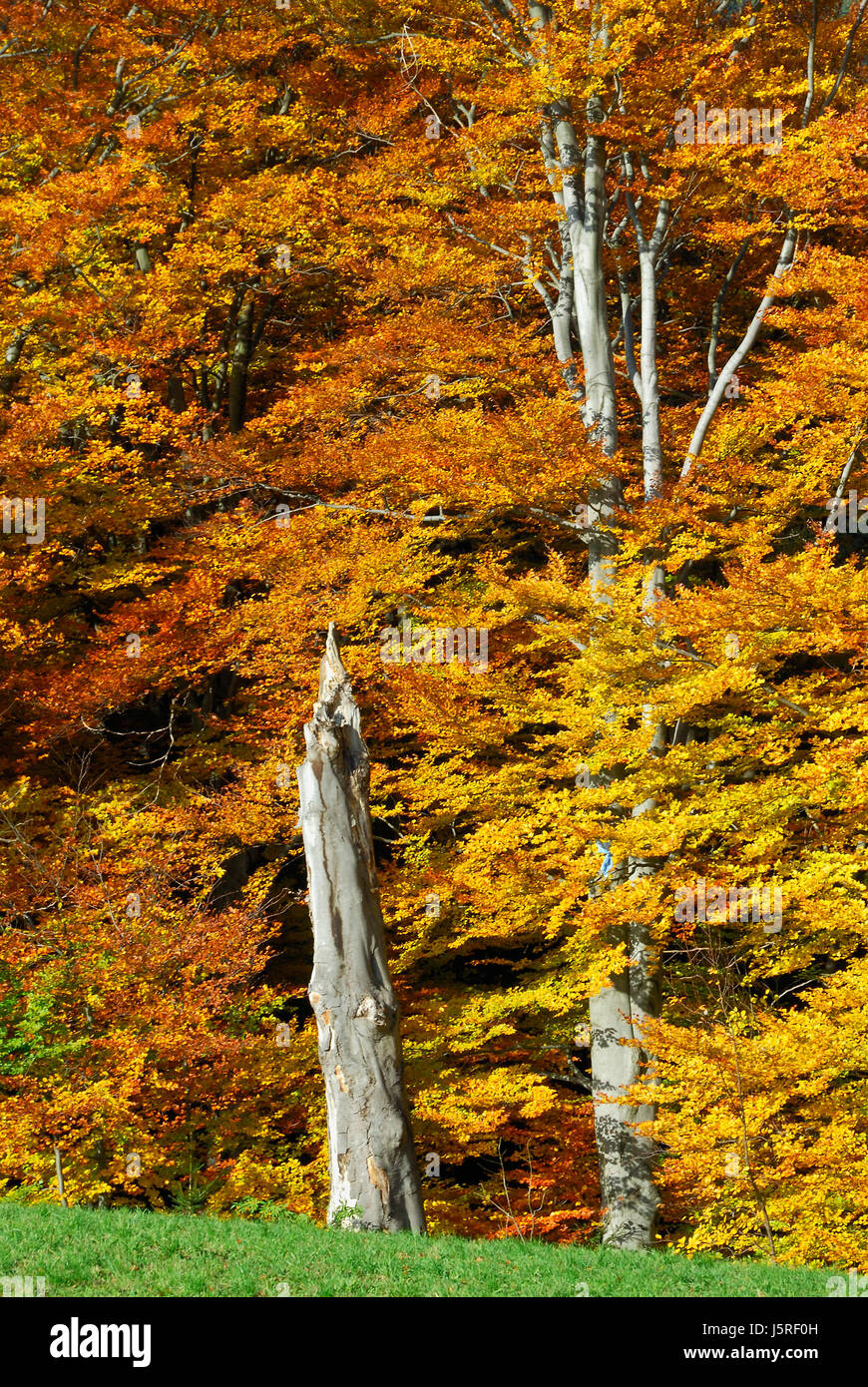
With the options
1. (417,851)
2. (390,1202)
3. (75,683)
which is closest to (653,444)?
(417,851)

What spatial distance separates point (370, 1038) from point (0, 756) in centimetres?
916

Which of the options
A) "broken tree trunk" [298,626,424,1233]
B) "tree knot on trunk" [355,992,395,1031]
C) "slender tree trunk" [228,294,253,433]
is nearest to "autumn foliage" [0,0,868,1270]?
"slender tree trunk" [228,294,253,433]

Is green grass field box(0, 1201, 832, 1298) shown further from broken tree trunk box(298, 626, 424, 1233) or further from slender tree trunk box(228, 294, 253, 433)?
slender tree trunk box(228, 294, 253, 433)

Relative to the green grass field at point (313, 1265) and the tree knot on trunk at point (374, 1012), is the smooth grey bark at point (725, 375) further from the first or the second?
the green grass field at point (313, 1265)

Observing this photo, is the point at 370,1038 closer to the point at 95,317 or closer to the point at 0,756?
the point at 0,756

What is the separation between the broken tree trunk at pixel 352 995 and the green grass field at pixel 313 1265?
1.25 m

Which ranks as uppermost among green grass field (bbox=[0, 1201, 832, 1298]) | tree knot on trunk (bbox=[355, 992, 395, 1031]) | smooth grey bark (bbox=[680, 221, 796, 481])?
smooth grey bark (bbox=[680, 221, 796, 481])

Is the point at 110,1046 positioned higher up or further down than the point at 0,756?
further down

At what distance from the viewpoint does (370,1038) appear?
941 centimetres

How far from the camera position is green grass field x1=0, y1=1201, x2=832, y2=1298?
19.9 feet

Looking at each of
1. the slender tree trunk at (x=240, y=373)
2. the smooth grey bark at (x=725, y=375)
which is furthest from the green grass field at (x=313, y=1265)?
the slender tree trunk at (x=240, y=373)

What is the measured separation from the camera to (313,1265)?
654 centimetres

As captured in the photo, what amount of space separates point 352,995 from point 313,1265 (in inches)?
118

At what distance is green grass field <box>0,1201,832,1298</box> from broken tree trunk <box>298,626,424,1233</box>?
4.09 feet
